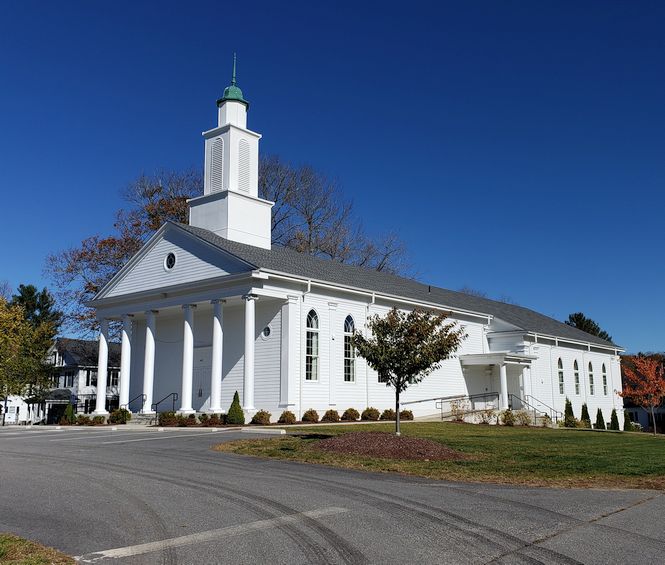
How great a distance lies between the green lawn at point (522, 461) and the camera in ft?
41.4

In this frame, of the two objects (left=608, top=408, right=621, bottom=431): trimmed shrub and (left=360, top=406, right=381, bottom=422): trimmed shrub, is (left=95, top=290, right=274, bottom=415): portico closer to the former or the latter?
(left=360, top=406, right=381, bottom=422): trimmed shrub

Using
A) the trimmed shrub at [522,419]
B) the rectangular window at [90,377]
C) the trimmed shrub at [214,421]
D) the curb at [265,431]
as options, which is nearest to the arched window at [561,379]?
the trimmed shrub at [522,419]

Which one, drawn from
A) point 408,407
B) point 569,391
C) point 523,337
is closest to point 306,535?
point 408,407

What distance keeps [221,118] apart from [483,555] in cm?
3078

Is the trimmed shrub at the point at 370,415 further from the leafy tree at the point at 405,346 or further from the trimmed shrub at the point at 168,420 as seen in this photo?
the leafy tree at the point at 405,346

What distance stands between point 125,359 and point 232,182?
10.3 meters

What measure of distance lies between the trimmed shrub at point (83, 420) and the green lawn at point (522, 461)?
14277 mm

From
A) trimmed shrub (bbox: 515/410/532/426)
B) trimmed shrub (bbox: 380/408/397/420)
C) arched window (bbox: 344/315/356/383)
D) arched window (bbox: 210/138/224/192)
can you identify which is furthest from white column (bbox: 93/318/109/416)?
trimmed shrub (bbox: 515/410/532/426)

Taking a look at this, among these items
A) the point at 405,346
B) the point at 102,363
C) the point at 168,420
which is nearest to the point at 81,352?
the point at 102,363

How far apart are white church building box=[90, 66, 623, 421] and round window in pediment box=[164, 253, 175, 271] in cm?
6

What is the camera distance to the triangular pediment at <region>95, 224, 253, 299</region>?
30000 millimetres

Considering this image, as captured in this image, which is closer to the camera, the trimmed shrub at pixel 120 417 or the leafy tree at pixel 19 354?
the trimmed shrub at pixel 120 417

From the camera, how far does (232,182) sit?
33.7 m

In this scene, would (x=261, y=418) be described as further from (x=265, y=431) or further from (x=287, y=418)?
(x=265, y=431)
